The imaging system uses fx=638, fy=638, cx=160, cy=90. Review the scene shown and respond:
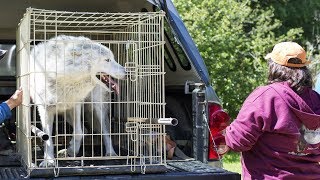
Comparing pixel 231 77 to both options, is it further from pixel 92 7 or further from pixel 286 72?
pixel 286 72

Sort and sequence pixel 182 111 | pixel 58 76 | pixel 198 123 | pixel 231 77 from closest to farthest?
pixel 58 76
pixel 198 123
pixel 182 111
pixel 231 77

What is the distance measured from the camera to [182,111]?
18.1ft

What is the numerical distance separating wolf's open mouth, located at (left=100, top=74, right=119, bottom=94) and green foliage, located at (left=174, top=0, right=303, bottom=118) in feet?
26.0

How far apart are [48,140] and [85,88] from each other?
1.58 feet

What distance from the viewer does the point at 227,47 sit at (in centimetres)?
1298

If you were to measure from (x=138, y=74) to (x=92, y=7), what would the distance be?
75.0 inches

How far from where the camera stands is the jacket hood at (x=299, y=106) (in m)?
3.97

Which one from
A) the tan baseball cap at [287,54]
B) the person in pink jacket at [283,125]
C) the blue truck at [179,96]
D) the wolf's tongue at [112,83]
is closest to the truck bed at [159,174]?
the blue truck at [179,96]

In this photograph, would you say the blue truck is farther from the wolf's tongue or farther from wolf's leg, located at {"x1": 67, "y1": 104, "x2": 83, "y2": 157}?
the wolf's tongue

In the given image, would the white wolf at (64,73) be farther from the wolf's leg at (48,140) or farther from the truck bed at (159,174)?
the truck bed at (159,174)

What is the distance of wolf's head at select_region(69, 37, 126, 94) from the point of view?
14.2 feet

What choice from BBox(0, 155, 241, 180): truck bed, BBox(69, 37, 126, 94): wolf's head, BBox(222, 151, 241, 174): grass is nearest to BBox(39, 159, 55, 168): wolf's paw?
BBox(0, 155, 241, 180): truck bed

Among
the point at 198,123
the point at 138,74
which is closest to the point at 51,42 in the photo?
the point at 138,74

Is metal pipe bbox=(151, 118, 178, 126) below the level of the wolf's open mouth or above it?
below
